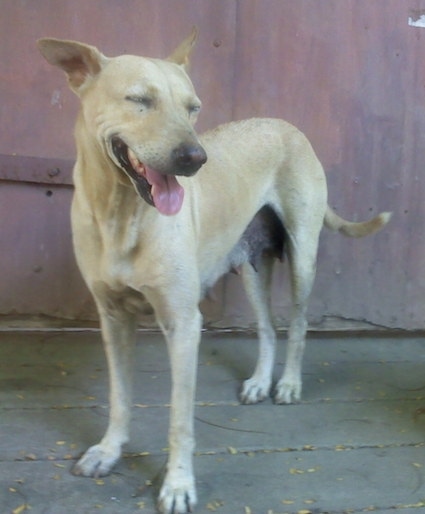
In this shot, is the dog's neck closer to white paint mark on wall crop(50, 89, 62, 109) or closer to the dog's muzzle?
the dog's muzzle

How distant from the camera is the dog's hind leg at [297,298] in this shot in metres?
3.01

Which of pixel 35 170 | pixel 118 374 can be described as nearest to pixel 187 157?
pixel 118 374

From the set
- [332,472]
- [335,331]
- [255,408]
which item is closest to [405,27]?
[335,331]

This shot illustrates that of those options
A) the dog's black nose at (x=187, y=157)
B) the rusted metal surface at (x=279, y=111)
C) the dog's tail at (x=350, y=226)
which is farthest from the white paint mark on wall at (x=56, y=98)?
the dog's black nose at (x=187, y=157)

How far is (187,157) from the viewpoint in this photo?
6.20 ft

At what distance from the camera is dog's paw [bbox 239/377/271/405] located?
9.78 ft

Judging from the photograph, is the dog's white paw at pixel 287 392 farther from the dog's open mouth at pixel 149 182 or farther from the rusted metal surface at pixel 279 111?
the dog's open mouth at pixel 149 182

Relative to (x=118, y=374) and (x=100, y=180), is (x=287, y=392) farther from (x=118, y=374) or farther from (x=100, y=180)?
(x=100, y=180)

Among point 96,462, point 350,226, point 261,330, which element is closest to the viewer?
point 96,462

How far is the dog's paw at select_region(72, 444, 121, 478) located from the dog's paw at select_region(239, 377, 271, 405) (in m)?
0.75

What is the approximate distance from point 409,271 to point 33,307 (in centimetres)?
199

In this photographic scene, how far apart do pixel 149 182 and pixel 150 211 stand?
174 mm

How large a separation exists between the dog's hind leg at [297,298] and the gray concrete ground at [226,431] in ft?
0.25

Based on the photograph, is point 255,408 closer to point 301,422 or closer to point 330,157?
point 301,422
